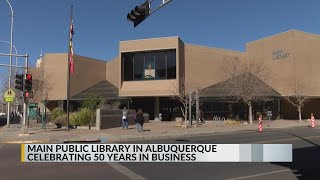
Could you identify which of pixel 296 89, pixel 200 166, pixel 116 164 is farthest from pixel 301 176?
pixel 296 89

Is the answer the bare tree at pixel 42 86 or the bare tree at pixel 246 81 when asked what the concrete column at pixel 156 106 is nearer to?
the bare tree at pixel 246 81

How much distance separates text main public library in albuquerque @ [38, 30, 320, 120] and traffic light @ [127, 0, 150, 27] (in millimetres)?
32006

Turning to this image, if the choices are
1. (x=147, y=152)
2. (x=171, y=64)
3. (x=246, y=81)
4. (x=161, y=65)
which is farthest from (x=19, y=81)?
(x=171, y=64)

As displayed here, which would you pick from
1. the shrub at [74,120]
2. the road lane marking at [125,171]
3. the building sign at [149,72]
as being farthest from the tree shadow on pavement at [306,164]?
the building sign at [149,72]

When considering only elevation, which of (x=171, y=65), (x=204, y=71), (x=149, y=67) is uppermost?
(x=171, y=65)

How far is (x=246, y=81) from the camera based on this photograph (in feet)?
135

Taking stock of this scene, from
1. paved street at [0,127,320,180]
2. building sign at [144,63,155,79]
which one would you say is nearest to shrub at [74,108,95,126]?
building sign at [144,63,155,79]

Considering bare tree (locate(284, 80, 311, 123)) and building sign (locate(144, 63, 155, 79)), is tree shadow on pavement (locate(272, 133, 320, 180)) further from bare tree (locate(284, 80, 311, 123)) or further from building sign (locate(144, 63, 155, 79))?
building sign (locate(144, 63, 155, 79))

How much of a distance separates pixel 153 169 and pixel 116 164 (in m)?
1.60

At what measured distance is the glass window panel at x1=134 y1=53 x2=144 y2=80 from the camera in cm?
5184

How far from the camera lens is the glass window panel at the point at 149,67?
51.4 metres

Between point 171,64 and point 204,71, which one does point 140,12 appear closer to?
point 171,64

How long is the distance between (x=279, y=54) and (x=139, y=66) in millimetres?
17126

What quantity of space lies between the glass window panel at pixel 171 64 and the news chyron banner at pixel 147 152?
3841 centimetres
